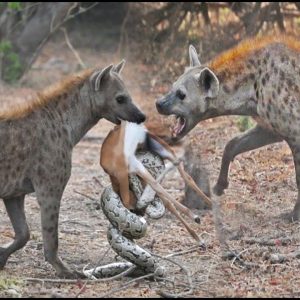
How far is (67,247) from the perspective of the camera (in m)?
7.14

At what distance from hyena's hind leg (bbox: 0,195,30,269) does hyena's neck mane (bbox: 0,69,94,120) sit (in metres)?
0.52

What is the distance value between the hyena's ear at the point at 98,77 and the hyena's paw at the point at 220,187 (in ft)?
6.32

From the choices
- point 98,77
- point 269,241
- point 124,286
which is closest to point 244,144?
point 269,241

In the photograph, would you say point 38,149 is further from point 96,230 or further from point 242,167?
point 242,167

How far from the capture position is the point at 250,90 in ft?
25.6

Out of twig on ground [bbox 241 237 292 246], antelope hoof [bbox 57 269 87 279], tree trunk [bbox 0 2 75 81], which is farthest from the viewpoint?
tree trunk [bbox 0 2 75 81]

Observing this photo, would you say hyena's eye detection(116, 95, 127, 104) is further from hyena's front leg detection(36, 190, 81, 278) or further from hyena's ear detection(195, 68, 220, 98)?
hyena's ear detection(195, 68, 220, 98)

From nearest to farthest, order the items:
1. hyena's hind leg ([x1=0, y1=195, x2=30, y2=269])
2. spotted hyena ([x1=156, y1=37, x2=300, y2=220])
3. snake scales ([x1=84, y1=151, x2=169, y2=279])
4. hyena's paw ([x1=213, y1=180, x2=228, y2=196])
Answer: snake scales ([x1=84, y1=151, x2=169, y2=279]), hyena's hind leg ([x1=0, y1=195, x2=30, y2=269]), spotted hyena ([x1=156, y1=37, x2=300, y2=220]), hyena's paw ([x1=213, y1=180, x2=228, y2=196])

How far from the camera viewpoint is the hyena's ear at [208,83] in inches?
302

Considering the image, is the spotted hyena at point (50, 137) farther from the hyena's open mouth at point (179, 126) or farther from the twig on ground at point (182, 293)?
the hyena's open mouth at point (179, 126)

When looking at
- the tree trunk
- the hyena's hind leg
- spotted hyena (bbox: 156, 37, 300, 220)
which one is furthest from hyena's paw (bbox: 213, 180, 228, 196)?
the tree trunk

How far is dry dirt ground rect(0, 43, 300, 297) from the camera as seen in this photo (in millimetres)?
5984

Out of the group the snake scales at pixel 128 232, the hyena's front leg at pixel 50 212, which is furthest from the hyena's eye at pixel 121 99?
the hyena's front leg at pixel 50 212

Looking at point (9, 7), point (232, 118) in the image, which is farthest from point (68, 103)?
point (9, 7)
